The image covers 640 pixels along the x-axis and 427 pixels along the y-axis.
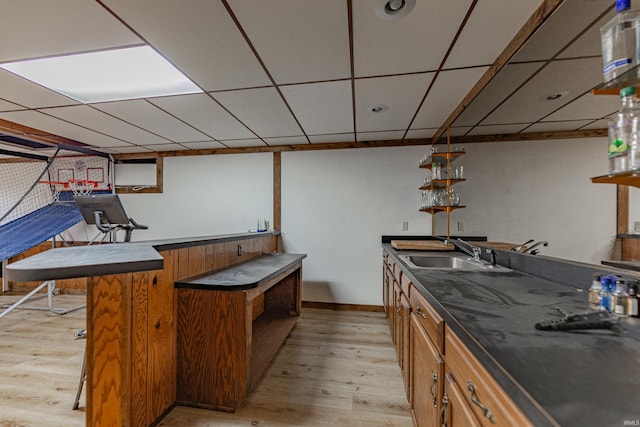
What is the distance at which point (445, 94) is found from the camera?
241cm

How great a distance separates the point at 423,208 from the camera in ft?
11.6

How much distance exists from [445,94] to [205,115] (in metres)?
2.41

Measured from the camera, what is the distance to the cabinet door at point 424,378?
1.08 meters

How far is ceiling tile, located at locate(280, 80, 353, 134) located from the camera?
7.55 ft

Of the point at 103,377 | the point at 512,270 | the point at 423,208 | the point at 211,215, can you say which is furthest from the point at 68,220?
the point at 512,270

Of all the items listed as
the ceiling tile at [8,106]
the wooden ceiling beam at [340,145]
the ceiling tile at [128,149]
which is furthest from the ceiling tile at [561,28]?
the ceiling tile at [128,149]

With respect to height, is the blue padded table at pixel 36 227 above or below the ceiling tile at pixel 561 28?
below

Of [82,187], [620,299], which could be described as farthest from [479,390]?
[82,187]

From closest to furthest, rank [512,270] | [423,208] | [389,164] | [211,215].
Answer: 1. [512,270]
2. [423,208]
3. [389,164]
4. [211,215]

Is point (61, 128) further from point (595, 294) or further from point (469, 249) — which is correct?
point (595, 294)

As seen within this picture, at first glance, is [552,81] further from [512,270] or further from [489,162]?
[489,162]

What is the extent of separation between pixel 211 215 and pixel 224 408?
9.99ft

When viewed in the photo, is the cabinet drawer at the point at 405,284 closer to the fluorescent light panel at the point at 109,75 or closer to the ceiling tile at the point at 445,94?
the ceiling tile at the point at 445,94

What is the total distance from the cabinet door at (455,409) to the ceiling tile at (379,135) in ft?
9.86
